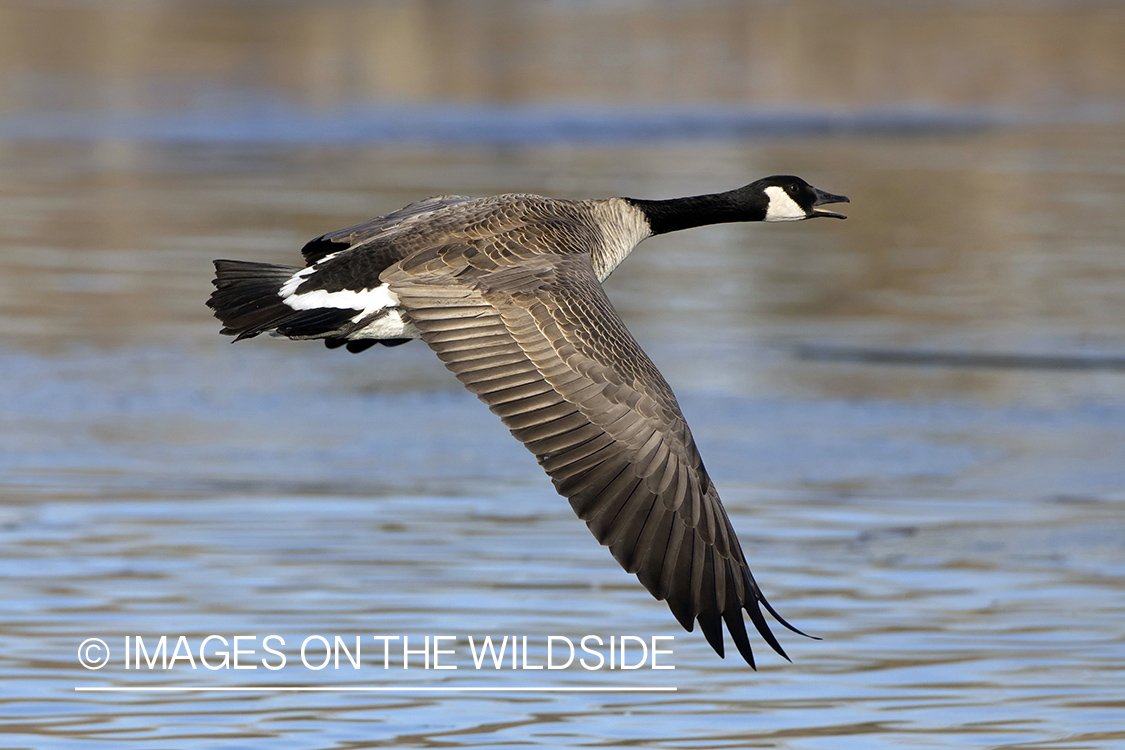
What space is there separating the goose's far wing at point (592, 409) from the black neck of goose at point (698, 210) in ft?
4.47

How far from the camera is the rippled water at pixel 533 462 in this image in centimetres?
643

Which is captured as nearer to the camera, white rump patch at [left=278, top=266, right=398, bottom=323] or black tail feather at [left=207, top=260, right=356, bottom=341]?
black tail feather at [left=207, top=260, right=356, bottom=341]

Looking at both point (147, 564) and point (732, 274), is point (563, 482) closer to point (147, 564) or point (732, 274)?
point (147, 564)

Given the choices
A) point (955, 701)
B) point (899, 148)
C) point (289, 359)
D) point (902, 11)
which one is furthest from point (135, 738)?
point (902, 11)

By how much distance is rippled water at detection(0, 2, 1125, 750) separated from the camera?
6.43 meters

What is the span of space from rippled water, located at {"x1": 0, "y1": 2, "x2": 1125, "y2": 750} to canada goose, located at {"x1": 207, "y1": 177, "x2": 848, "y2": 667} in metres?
0.77

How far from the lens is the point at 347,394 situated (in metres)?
11.4

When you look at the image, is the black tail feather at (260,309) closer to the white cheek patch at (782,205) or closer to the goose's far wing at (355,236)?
the goose's far wing at (355,236)

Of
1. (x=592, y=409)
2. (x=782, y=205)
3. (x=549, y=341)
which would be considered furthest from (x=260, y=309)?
(x=782, y=205)

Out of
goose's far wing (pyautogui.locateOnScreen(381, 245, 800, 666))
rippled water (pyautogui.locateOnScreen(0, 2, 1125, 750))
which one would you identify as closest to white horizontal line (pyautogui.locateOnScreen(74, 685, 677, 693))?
rippled water (pyautogui.locateOnScreen(0, 2, 1125, 750))

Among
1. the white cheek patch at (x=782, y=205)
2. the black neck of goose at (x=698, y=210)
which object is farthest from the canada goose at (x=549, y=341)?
the white cheek patch at (x=782, y=205)

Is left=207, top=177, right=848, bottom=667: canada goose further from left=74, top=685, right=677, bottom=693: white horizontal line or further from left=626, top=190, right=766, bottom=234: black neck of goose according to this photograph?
left=74, top=685, right=677, bottom=693: white horizontal line

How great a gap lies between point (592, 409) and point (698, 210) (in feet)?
7.92

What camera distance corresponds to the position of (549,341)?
238 inches
